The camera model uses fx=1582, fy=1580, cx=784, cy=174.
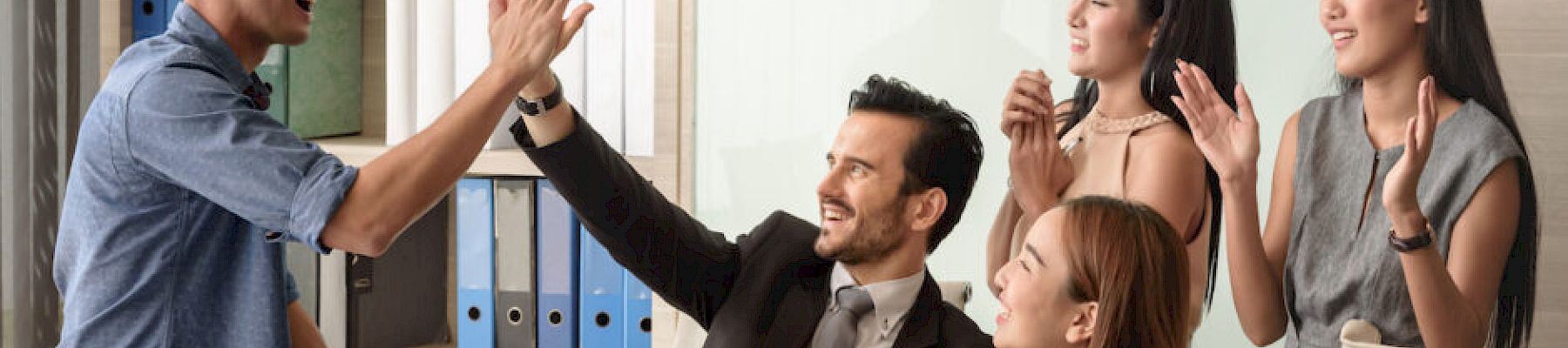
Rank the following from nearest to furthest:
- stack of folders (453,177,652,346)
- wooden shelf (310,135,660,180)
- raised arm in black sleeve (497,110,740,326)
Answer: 1. raised arm in black sleeve (497,110,740,326)
2. wooden shelf (310,135,660,180)
3. stack of folders (453,177,652,346)

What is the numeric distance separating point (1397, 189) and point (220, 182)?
3.26 ft

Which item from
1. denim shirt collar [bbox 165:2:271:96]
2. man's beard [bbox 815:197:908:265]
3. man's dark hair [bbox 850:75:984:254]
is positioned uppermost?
denim shirt collar [bbox 165:2:271:96]

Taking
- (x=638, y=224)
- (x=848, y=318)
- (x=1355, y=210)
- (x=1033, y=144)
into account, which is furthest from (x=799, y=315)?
(x=1355, y=210)

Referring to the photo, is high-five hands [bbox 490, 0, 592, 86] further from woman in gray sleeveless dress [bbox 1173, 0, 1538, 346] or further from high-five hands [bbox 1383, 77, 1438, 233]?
high-five hands [bbox 1383, 77, 1438, 233]

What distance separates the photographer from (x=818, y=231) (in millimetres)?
1699

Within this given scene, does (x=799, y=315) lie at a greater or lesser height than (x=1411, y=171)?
lesser

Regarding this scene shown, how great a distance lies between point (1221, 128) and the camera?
1522mm

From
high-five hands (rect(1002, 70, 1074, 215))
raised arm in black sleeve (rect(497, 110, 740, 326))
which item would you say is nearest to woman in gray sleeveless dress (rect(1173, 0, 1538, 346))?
high-five hands (rect(1002, 70, 1074, 215))

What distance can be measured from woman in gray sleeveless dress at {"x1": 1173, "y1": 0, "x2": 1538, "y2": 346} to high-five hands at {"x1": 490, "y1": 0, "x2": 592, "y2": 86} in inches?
23.3

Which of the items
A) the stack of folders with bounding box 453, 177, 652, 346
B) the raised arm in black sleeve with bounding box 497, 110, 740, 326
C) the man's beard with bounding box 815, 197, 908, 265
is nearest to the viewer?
the raised arm in black sleeve with bounding box 497, 110, 740, 326

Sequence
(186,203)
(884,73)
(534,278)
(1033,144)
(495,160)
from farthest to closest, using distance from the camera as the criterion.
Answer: (534,278), (495,160), (884,73), (1033,144), (186,203)

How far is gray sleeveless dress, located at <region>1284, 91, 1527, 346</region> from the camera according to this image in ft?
4.63

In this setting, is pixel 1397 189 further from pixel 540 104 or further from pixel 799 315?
pixel 540 104

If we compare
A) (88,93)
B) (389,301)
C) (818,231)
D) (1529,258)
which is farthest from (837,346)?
(88,93)
